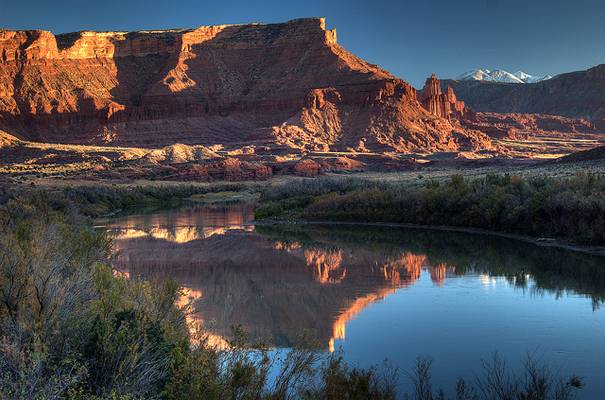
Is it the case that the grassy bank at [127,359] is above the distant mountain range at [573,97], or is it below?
below

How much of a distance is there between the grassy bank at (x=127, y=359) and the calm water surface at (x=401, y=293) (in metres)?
1.26

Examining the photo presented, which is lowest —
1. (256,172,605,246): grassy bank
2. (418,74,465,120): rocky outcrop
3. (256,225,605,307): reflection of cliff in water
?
(256,225,605,307): reflection of cliff in water

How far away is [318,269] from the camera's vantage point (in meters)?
20.4

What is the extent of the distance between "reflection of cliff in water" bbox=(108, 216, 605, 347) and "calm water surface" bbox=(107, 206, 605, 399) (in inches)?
1.6

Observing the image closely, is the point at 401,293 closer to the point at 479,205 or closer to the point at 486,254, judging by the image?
the point at 486,254

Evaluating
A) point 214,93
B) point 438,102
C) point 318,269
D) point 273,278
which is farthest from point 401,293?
point 438,102

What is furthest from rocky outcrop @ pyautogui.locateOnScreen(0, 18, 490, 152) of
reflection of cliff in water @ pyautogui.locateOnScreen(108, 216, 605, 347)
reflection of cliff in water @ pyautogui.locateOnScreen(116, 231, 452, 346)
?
reflection of cliff in water @ pyautogui.locateOnScreen(116, 231, 452, 346)

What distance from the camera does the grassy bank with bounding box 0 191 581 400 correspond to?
20.0 ft

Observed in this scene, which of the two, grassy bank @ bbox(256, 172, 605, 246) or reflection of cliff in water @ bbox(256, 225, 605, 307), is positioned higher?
grassy bank @ bbox(256, 172, 605, 246)

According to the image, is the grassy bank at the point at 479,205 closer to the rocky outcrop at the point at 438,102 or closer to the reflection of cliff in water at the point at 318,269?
the reflection of cliff in water at the point at 318,269

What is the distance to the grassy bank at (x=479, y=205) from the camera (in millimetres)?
23481

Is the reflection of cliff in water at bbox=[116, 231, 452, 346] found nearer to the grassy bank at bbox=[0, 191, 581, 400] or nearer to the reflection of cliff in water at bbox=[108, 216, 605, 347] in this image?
the reflection of cliff in water at bbox=[108, 216, 605, 347]

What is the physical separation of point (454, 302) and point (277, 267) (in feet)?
23.5

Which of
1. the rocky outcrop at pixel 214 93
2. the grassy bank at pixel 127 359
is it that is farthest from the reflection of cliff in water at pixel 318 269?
the rocky outcrop at pixel 214 93
